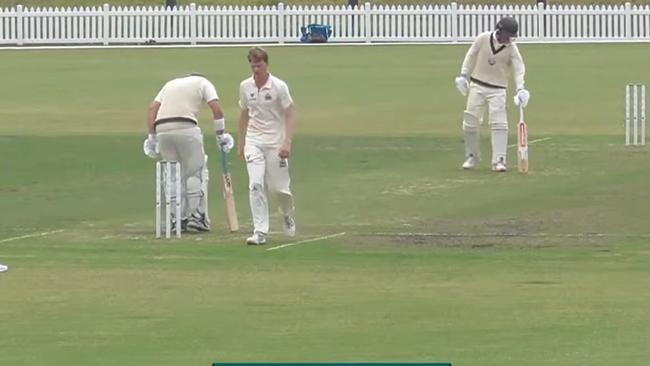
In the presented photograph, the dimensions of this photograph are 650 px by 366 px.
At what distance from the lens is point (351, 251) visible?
18.3 m

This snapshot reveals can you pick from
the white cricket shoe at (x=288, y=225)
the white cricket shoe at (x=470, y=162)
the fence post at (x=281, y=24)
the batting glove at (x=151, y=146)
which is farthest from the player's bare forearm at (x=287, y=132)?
the fence post at (x=281, y=24)

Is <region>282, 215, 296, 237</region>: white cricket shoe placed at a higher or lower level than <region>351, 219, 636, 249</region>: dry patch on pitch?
higher

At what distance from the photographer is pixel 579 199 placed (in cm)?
2269

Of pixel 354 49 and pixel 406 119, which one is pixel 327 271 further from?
pixel 354 49

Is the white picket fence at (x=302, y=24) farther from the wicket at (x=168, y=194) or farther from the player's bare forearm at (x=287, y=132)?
the player's bare forearm at (x=287, y=132)

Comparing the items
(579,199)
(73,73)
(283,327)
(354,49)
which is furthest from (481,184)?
(354,49)

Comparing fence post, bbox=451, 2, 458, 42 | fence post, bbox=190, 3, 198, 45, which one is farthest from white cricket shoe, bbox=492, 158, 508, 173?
fence post, bbox=190, 3, 198, 45

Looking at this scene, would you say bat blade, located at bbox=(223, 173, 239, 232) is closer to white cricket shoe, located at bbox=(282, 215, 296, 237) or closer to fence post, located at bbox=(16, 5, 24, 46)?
white cricket shoe, located at bbox=(282, 215, 296, 237)

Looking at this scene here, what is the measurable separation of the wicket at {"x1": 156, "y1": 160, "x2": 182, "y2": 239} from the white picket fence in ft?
131

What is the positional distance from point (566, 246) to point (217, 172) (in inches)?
334

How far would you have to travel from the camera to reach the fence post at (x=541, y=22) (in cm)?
5897

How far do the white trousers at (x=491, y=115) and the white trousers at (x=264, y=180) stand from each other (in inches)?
274

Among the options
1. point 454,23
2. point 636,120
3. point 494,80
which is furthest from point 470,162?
point 454,23

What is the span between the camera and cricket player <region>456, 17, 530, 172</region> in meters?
25.4
